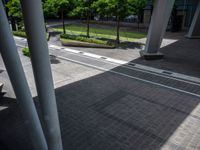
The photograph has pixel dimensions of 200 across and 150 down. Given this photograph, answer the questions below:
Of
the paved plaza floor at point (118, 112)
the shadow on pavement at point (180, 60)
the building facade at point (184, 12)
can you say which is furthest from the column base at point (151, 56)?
the building facade at point (184, 12)

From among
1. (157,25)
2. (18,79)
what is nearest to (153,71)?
(157,25)

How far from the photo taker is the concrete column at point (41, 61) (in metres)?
3.98

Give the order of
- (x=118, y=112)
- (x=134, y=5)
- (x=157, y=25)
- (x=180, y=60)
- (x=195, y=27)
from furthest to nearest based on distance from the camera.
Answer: (x=195, y=27) < (x=134, y=5) < (x=180, y=60) < (x=157, y=25) < (x=118, y=112)

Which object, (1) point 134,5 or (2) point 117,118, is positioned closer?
(2) point 117,118

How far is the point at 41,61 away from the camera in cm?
441

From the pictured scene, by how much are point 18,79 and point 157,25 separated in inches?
529

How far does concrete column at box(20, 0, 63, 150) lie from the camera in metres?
3.98

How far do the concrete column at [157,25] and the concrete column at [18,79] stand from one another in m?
13.0

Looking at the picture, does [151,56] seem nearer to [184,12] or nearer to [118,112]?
[118,112]

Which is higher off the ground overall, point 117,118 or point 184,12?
point 184,12

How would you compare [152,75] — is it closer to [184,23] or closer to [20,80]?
[20,80]

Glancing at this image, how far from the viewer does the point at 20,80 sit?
4.91m

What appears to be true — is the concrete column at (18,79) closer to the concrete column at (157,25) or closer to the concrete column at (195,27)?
the concrete column at (157,25)

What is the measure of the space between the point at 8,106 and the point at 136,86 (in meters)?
7.33
